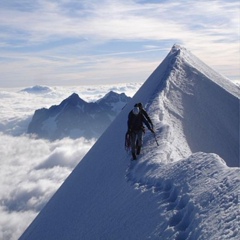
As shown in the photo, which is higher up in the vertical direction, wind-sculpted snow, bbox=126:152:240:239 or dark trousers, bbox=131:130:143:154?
dark trousers, bbox=131:130:143:154

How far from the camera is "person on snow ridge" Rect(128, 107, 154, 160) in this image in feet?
61.1

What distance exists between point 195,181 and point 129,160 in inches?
282

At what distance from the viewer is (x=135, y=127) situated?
738 inches

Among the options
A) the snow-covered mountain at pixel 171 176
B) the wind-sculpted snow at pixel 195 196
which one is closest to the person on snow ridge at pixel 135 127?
the snow-covered mountain at pixel 171 176

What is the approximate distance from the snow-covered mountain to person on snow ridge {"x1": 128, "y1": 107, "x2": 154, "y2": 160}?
2.48 ft

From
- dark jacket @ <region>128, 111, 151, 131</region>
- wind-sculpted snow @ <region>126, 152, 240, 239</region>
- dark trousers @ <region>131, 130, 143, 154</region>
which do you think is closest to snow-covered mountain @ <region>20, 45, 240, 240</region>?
wind-sculpted snow @ <region>126, 152, 240, 239</region>

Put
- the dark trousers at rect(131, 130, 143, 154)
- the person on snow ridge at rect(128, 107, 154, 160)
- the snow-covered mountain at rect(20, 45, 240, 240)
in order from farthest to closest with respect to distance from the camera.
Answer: the dark trousers at rect(131, 130, 143, 154) < the person on snow ridge at rect(128, 107, 154, 160) < the snow-covered mountain at rect(20, 45, 240, 240)

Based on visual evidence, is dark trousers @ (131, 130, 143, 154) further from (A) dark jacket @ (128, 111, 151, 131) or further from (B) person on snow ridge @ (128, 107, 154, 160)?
(A) dark jacket @ (128, 111, 151, 131)

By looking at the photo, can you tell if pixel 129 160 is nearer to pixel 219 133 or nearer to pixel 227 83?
pixel 219 133

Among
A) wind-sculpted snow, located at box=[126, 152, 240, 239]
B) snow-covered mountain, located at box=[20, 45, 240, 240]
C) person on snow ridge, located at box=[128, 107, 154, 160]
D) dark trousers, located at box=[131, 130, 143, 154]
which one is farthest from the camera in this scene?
dark trousers, located at box=[131, 130, 143, 154]

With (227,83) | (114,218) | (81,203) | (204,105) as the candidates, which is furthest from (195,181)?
(227,83)

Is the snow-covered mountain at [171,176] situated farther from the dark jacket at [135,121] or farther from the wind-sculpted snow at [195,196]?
the dark jacket at [135,121]

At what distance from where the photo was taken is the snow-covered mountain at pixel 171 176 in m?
11.2

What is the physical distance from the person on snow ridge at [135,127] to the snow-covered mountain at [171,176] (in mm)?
755
